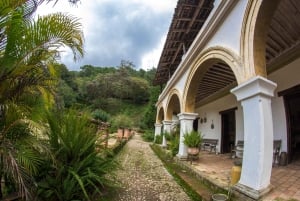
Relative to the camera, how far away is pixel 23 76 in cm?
287

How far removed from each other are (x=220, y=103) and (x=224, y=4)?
6359 millimetres

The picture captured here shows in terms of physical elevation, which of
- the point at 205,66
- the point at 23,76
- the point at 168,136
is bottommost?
the point at 168,136

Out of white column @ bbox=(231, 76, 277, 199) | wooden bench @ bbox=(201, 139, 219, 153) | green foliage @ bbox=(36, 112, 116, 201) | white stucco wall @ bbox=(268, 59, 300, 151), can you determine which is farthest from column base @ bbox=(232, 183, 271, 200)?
wooden bench @ bbox=(201, 139, 219, 153)

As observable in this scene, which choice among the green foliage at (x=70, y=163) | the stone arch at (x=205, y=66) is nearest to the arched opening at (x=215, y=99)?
the stone arch at (x=205, y=66)

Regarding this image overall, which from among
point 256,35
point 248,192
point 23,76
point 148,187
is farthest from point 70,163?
point 256,35

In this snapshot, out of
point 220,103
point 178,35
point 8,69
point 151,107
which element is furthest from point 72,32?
point 151,107

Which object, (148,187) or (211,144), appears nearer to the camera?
(148,187)

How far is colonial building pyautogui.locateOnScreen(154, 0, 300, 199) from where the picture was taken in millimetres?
3521

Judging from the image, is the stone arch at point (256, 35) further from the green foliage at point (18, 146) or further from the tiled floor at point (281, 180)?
the green foliage at point (18, 146)

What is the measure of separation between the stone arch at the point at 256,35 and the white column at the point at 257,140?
28 cm

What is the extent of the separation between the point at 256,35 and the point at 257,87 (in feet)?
3.02

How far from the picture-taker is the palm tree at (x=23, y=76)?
250 centimetres

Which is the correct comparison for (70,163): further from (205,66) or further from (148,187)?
(205,66)

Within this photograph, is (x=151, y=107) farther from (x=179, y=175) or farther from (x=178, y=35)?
(x=179, y=175)
